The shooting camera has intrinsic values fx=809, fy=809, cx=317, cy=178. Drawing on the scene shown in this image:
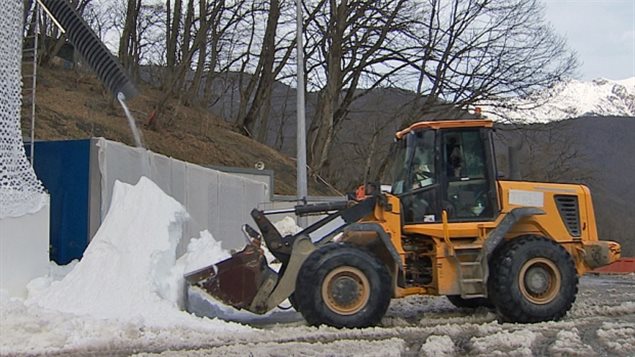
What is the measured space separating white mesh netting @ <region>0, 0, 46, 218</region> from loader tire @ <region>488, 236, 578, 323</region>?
19.0ft

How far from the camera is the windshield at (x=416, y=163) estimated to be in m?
10.7

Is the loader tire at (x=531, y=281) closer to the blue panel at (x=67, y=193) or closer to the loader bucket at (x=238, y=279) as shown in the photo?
the loader bucket at (x=238, y=279)

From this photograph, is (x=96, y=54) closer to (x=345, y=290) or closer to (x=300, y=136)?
(x=345, y=290)

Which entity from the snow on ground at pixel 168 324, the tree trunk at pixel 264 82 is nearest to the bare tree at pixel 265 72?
the tree trunk at pixel 264 82

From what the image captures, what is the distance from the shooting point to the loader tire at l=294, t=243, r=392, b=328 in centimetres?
936

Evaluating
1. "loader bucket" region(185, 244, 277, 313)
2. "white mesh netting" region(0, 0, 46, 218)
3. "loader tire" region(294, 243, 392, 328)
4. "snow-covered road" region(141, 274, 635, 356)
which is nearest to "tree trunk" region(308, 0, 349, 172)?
"snow-covered road" region(141, 274, 635, 356)

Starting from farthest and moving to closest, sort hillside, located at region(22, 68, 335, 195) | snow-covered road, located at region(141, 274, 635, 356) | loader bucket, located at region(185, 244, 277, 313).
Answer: hillside, located at region(22, 68, 335, 195) < loader bucket, located at region(185, 244, 277, 313) < snow-covered road, located at region(141, 274, 635, 356)

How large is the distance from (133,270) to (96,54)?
8.50 feet

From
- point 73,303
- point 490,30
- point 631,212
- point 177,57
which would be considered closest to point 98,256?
point 73,303

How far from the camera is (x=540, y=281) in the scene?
10.3 m

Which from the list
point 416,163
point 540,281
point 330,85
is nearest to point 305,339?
point 416,163

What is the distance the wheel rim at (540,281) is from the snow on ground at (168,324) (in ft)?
1.43

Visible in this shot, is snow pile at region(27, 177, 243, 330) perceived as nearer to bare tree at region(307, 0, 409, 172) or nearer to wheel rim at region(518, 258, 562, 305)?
wheel rim at region(518, 258, 562, 305)

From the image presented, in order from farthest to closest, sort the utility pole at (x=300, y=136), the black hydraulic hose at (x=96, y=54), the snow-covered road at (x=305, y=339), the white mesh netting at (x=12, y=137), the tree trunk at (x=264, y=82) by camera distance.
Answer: the tree trunk at (x=264, y=82) < the utility pole at (x=300, y=136) < the white mesh netting at (x=12, y=137) < the black hydraulic hose at (x=96, y=54) < the snow-covered road at (x=305, y=339)
